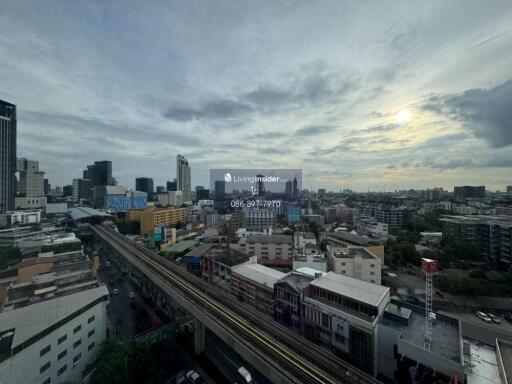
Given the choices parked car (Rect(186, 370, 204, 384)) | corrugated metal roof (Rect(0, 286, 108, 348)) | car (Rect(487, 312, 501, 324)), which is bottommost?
parked car (Rect(186, 370, 204, 384))

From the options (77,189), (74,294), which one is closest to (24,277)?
(74,294)

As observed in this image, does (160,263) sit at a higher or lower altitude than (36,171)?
lower

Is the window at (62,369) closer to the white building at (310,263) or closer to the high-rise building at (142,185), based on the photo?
the white building at (310,263)

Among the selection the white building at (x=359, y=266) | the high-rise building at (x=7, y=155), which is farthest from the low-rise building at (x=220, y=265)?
the high-rise building at (x=7, y=155)

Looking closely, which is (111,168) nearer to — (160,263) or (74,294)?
(160,263)

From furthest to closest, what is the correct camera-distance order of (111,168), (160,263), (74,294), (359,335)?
(111,168), (160,263), (74,294), (359,335)

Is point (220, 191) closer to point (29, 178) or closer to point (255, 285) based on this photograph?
point (255, 285)

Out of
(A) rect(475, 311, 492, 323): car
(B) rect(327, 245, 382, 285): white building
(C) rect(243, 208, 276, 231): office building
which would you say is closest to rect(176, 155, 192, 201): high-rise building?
(C) rect(243, 208, 276, 231): office building

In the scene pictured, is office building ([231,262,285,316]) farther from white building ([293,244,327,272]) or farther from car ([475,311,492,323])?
car ([475,311,492,323])
